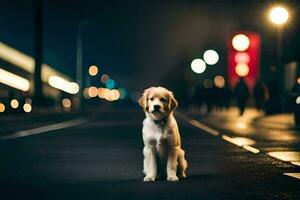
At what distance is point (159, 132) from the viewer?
9805 millimetres

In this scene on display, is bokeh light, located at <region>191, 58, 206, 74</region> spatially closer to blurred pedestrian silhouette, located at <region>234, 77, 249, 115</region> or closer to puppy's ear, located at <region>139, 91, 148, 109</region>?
blurred pedestrian silhouette, located at <region>234, 77, 249, 115</region>

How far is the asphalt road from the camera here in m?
8.98

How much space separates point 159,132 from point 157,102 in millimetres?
399

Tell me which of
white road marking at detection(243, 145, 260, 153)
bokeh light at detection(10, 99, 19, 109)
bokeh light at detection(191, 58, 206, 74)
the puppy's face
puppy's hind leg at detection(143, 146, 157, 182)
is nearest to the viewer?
the puppy's face

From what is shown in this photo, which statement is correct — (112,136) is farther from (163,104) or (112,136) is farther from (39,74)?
(39,74)

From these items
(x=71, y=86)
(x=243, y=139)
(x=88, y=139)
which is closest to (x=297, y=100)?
(x=243, y=139)

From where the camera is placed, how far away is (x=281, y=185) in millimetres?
9836

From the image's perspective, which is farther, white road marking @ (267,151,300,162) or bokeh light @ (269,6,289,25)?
bokeh light @ (269,6,289,25)

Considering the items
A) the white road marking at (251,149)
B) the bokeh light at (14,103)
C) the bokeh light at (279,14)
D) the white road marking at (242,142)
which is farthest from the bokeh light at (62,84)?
the white road marking at (251,149)

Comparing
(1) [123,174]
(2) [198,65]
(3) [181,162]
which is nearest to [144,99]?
(3) [181,162]

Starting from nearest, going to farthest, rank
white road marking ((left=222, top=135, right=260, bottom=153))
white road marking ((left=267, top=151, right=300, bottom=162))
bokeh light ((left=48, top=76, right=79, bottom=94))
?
white road marking ((left=267, top=151, right=300, bottom=162)) → white road marking ((left=222, top=135, right=260, bottom=153)) → bokeh light ((left=48, top=76, right=79, bottom=94))

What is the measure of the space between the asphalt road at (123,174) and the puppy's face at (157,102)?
2.94 ft

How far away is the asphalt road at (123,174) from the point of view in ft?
29.5

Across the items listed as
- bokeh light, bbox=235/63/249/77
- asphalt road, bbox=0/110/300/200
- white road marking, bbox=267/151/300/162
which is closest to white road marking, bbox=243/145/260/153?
asphalt road, bbox=0/110/300/200
